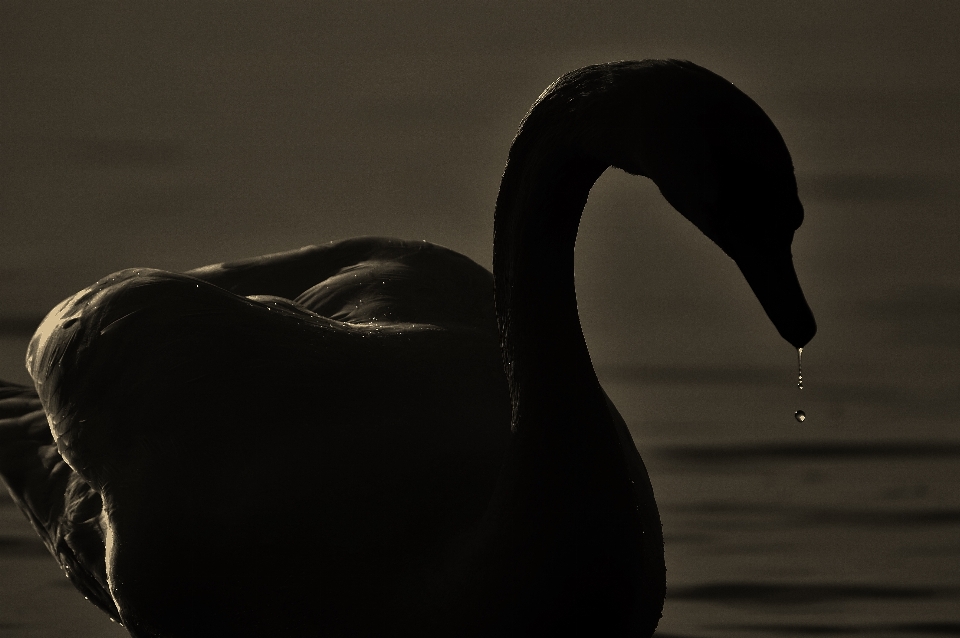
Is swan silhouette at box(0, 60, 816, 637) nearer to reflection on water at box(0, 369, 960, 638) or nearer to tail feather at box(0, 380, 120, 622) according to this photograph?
tail feather at box(0, 380, 120, 622)

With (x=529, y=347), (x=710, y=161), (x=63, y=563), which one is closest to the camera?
(x=710, y=161)

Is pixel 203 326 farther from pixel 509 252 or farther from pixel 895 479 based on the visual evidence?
pixel 895 479

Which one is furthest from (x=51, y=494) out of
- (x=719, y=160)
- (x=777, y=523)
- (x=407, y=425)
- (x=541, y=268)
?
(x=719, y=160)

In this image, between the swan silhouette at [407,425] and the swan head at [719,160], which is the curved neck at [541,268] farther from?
the swan head at [719,160]

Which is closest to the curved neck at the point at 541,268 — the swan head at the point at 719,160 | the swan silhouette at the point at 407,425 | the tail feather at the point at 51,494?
the swan silhouette at the point at 407,425

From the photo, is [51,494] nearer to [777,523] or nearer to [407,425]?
[407,425]

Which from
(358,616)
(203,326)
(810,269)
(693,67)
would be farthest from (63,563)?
(810,269)

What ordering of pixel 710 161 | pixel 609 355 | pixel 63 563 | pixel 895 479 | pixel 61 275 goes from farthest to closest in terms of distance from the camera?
pixel 61 275 → pixel 609 355 → pixel 895 479 → pixel 63 563 → pixel 710 161

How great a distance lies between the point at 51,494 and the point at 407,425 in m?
1.31

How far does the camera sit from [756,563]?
7082 millimetres

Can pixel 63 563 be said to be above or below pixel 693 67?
below

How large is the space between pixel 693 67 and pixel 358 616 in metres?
1.49

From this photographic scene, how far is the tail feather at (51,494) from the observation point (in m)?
6.15

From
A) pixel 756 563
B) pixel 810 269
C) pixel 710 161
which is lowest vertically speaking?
pixel 756 563
